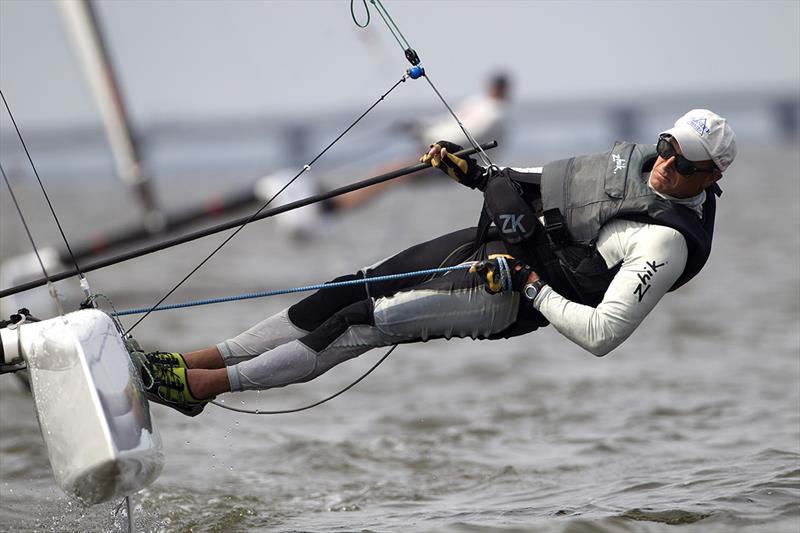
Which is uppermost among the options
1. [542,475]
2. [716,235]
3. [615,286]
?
[615,286]

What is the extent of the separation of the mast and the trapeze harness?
5.92 m

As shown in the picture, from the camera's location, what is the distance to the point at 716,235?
1802cm

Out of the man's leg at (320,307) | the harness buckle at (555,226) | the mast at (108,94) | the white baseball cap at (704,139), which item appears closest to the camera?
the white baseball cap at (704,139)

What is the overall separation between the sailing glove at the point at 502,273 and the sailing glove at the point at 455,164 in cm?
30

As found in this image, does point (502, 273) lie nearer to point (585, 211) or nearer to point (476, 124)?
point (585, 211)

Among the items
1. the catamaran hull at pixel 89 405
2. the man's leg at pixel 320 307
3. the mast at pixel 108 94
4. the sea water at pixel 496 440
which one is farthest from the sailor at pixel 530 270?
the mast at pixel 108 94

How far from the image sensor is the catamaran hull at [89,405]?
352cm

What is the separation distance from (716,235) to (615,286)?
586 inches

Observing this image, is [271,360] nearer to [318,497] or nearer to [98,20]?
[318,497]

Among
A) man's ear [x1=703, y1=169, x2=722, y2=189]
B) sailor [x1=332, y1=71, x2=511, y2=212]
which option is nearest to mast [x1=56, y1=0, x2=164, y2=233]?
sailor [x1=332, y1=71, x2=511, y2=212]

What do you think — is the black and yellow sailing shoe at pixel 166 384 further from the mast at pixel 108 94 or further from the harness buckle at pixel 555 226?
the mast at pixel 108 94

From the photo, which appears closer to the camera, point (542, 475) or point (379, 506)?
point (379, 506)

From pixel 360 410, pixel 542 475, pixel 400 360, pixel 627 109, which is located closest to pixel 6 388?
pixel 360 410

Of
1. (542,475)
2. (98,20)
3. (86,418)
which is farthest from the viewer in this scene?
(98,20)
